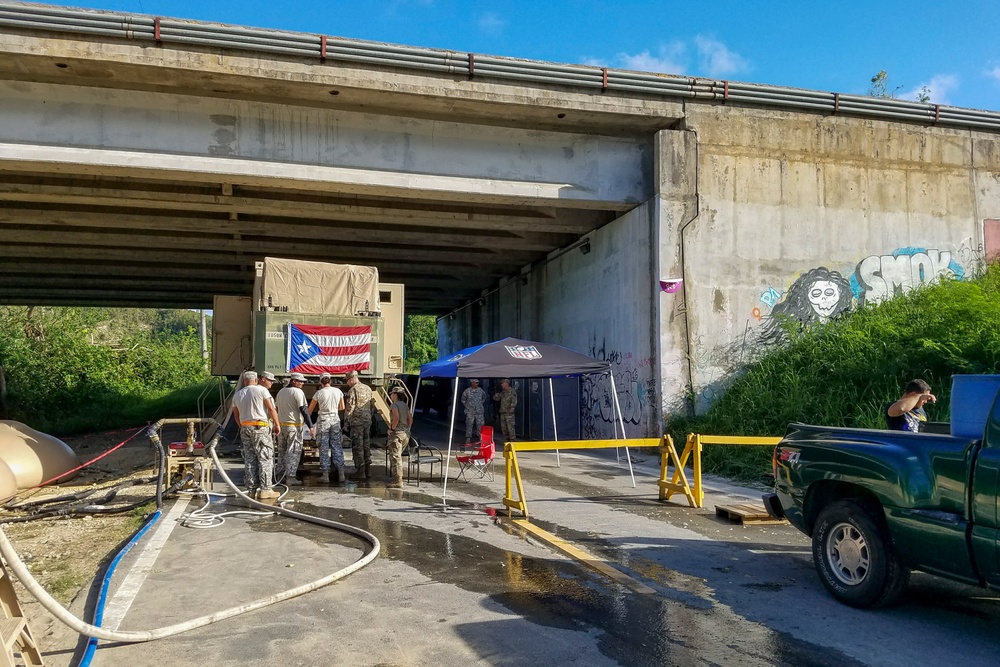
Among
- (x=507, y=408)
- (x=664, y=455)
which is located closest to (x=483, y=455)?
(x=664, y=455)

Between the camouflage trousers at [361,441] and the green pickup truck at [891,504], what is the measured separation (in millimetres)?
7279

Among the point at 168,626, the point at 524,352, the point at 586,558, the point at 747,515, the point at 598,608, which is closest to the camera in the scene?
the point at 168,626

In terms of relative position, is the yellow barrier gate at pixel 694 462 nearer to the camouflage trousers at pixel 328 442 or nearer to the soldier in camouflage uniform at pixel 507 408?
the camouflage trousers at pixel 328 442

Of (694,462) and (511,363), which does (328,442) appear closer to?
(511,363)

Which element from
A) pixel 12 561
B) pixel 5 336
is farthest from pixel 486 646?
pixel 5 336

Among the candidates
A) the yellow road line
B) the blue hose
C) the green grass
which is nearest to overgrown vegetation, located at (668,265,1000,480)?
the yellow road line

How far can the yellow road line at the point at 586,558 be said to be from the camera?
19.6 feet

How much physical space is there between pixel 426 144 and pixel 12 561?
43.6 ft

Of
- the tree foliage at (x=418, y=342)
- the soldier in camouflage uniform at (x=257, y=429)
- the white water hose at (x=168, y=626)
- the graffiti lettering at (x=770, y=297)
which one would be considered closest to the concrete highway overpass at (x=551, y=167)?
the graffiti lettering at (x=770, y=297)

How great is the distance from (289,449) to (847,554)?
27.3 feet

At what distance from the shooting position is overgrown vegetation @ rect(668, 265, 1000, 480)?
12945 mm

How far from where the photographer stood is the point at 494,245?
2198 cm

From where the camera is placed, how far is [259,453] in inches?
398

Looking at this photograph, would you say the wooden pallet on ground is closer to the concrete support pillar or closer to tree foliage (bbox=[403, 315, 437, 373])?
the concrete support pillar
